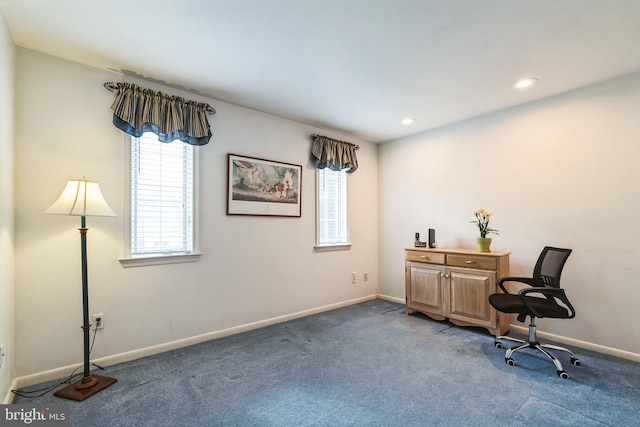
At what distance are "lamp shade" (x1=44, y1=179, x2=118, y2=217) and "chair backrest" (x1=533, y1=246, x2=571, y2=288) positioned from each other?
369 centimetres

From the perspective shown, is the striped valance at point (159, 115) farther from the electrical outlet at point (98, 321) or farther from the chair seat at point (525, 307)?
the chair seat at point (525, 307)

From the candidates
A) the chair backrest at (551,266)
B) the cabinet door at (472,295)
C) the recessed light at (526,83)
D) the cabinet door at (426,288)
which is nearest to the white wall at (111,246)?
the cabinet door at (426,288)

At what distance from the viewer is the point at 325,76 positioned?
8.84 ft

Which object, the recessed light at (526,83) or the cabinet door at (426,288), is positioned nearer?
the recessed light at (526,83)

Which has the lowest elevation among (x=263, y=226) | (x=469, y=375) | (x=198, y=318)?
(x=469, y=375)

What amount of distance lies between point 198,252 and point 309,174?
1724 mm

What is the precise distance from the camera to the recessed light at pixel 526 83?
8.97ft

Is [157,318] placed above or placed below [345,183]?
below

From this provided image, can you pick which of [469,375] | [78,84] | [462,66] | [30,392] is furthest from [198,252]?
[462,66]

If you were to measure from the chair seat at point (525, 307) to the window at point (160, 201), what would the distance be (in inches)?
115

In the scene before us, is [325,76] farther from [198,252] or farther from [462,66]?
[198,252]

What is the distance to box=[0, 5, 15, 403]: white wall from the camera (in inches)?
73.1

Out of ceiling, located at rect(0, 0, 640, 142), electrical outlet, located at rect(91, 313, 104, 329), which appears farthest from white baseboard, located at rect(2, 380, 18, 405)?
ceiling, located at rect(0, 0, 640, 142)

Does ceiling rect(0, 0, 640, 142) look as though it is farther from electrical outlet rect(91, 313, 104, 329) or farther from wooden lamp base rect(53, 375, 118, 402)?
wooden lamp base rect(53, 375, 118, 402)
